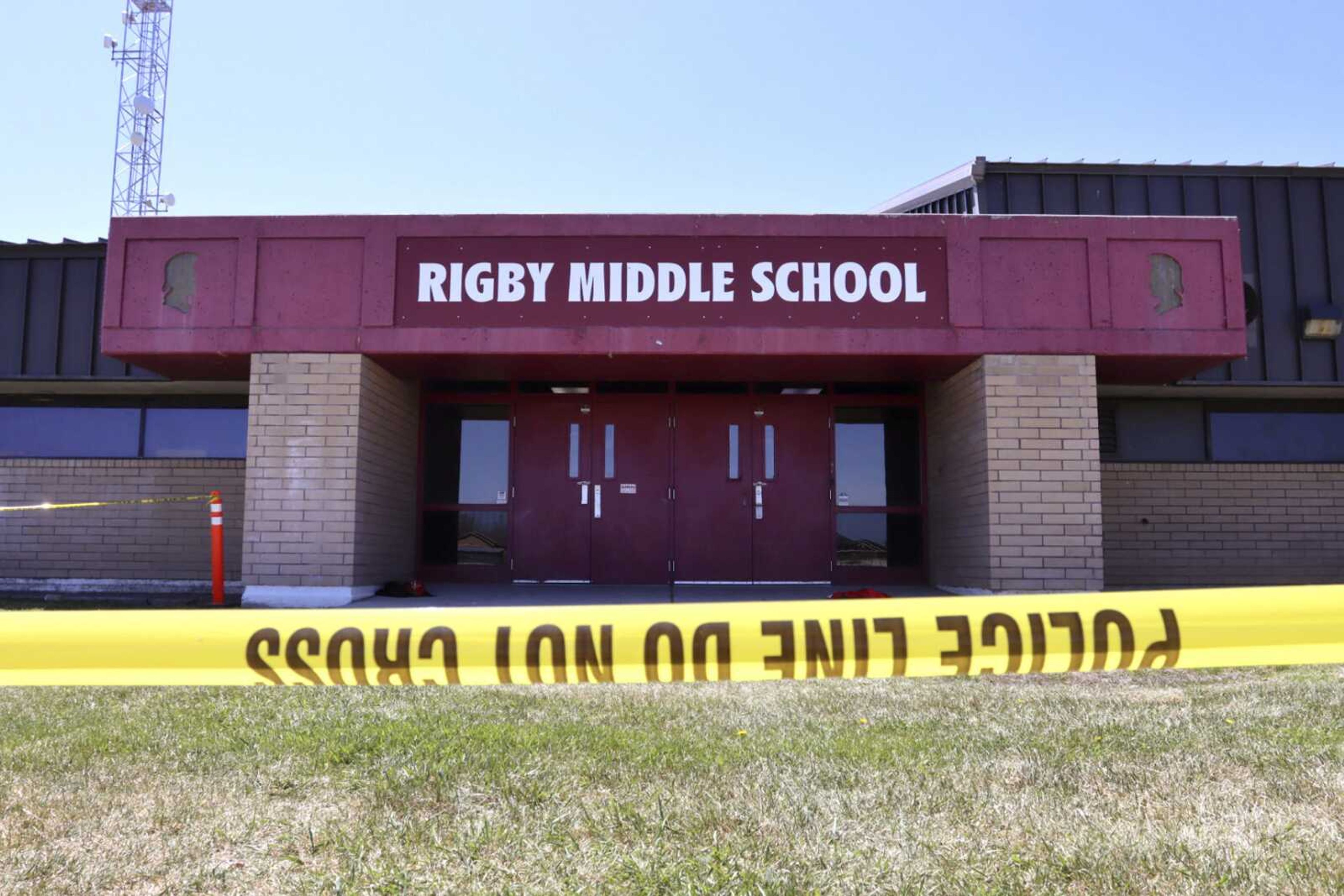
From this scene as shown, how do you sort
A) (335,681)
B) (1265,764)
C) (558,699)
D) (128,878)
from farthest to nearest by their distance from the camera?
(558,699)
(1265,764)
(335,681)
(128,878)

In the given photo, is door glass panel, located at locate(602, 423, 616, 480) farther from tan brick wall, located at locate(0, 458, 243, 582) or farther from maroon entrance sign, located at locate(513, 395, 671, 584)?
tan brick wall, located at locate(0, 458, 243, 582)

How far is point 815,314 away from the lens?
9.89 m

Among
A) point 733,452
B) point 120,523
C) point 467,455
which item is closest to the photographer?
point 733,452

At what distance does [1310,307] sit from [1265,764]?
980 cm

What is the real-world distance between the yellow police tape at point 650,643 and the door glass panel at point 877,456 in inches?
325

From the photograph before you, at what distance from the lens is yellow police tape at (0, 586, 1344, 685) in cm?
337

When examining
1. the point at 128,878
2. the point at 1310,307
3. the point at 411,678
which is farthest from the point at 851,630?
the point at 1310,307

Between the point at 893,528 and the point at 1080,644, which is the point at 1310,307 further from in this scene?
the point at 1080,644

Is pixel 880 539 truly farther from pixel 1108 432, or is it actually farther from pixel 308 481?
pixel 308 481

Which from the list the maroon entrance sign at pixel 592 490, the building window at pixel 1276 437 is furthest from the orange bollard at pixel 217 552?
the building window at pixel 1276 437

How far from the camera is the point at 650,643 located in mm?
3361

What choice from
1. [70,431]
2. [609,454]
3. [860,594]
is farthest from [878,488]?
[70,431]

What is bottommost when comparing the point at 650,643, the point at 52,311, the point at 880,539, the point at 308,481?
the point at 650,643

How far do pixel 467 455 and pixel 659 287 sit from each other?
3516 mm
